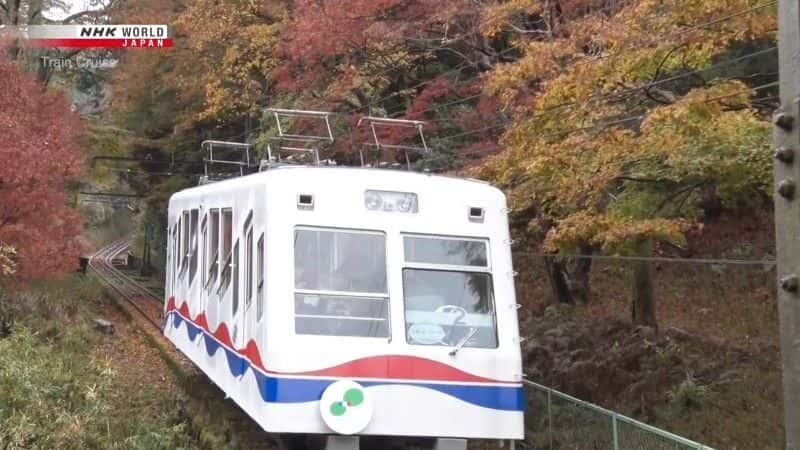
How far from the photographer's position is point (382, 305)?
8.93 m

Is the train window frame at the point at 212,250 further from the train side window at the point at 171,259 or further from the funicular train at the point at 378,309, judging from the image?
the train side window at the point at 171,259

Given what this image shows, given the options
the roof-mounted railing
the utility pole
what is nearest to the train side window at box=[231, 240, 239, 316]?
the roof-mounted railing

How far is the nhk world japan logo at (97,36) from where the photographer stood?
28.2 m

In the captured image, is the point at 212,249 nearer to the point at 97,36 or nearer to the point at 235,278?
the point at 235,278

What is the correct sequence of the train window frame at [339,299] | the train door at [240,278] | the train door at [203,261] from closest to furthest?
the train window frame at [339,299], the train door at [240,278], the train door at [203,261]

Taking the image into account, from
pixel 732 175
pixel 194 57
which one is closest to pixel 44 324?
pixel 194 57

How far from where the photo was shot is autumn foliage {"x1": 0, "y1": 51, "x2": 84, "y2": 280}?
56.7 feet

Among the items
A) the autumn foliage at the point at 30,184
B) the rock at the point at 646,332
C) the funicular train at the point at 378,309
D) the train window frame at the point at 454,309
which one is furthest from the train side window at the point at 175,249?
the train window frame at the point at 454,309

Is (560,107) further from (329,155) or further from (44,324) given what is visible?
(44,324)

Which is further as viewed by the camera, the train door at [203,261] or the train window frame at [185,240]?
the train window frame at [185,240]

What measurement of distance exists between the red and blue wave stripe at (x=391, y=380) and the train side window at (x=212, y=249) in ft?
9.45

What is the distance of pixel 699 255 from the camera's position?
22797mm

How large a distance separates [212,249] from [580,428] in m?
5.07

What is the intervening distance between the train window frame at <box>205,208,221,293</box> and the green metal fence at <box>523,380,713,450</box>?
14.0 feet
